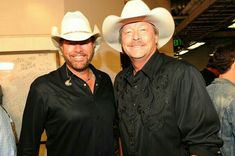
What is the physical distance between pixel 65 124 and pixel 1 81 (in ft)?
4.55

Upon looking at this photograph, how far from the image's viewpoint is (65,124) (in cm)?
226

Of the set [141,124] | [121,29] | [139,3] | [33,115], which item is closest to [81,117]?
[33,115]

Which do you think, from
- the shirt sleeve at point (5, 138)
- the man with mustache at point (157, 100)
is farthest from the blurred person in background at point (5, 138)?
the man with mustache at point (157, 100)

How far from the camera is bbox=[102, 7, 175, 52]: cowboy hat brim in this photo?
2.09 meters

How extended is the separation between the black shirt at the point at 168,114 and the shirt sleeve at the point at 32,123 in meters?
0.64

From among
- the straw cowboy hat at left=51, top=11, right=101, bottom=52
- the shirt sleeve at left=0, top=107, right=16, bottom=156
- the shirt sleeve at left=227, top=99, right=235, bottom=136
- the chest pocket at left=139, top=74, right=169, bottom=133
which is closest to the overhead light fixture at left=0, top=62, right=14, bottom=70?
the straw cowboy hat at left=51, top=11, right=101, bottom=52

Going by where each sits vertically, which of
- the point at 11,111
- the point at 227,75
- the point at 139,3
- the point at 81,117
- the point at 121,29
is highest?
the point at 139,3

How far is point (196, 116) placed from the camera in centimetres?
176

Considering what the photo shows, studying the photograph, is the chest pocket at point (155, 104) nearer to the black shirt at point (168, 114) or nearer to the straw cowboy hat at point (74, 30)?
the black shirt at point (168, 114)

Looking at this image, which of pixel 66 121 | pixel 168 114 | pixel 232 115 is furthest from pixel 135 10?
pixel 232 115

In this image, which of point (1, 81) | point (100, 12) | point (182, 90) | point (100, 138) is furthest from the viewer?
point (100, 12)

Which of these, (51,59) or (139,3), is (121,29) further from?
(51,59)

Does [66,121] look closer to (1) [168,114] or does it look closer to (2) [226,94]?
(1) [168,114]

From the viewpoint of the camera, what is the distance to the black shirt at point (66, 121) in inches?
89.6
